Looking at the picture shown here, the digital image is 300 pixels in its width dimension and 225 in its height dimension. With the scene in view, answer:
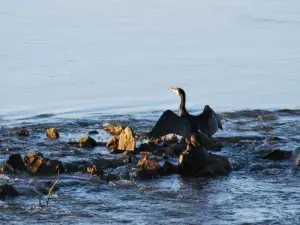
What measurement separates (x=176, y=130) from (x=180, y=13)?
9.79 m

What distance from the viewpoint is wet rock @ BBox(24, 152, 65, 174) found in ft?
33.4

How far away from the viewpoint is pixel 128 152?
11047 mm

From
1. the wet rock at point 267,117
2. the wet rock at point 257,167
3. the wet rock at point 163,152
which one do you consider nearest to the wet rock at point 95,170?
the wet rock at point 163,152

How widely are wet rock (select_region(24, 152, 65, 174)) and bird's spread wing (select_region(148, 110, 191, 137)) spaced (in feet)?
4.48

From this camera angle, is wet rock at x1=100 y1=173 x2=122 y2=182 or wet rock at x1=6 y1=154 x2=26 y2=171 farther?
wet rock at x1=6 y1=154 x2=26 y2=171

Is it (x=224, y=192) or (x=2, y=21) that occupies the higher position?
(x=2, y=21)

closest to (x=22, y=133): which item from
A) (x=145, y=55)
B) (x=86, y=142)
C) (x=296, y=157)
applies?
(x=86, y=142)

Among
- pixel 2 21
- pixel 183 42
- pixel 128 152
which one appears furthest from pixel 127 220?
pixel 2 21

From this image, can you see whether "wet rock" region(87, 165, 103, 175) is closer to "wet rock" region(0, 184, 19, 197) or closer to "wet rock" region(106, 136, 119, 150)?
"wet rock" region(106, 136, 119, 150)

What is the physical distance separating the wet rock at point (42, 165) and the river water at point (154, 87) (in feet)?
0.64

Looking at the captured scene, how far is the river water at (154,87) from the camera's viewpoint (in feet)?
30.0

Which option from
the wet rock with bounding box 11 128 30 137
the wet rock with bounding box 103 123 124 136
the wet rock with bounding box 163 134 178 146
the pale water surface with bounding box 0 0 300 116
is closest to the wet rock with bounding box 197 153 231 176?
the wet rock with bounding box 163 134 178 146

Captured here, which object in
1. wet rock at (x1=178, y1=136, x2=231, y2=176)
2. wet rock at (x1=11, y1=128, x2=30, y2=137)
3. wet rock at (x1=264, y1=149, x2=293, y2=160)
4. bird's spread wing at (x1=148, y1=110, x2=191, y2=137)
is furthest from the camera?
wet rock at (x1=11, y1=128, x2=30, y2=137)

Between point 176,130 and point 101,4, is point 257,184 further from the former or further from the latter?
Answer: point 101,4
